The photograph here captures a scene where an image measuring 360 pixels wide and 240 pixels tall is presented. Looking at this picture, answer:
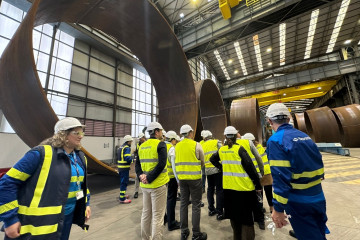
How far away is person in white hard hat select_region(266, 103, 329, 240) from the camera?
137 cm

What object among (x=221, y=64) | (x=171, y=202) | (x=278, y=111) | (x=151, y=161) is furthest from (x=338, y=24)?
(x=151, y=161)

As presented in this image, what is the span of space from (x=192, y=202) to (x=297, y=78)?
18894mm

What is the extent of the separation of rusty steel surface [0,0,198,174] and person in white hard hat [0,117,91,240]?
96.7 inches

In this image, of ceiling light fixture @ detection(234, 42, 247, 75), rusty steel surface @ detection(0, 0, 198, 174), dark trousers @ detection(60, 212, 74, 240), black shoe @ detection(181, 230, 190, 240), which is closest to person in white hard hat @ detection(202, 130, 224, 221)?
black shoe @ detection(181, 230, 190, 240)

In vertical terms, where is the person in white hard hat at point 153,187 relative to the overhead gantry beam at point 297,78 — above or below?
below

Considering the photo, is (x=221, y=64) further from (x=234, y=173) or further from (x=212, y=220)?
(x=234, y=173)

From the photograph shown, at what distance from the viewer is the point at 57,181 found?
1256mm

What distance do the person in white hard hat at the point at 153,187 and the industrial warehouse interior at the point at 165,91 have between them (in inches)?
4.3

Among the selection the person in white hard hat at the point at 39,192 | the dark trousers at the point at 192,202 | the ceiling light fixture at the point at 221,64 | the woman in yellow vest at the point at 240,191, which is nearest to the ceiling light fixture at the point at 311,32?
the ceiling light fixture at the point at 221,64

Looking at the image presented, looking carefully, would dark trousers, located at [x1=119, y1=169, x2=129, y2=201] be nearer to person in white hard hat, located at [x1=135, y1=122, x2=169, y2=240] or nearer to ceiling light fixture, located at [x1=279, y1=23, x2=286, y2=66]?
person in white hard hat, located at [x1=135, y1=122, x2=169, y2=240]

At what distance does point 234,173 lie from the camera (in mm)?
2182

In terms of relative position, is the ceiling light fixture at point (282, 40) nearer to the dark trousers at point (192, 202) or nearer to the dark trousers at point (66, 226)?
the dark trousers at point (192, 202)

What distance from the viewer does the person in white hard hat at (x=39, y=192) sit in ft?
3.58

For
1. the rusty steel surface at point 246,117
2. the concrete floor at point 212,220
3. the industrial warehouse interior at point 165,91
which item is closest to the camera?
the concrete floor at point 212,220
